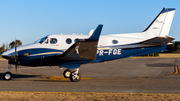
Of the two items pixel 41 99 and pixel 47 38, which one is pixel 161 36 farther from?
pixel 41 99

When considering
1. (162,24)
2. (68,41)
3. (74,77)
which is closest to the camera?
(74,77)

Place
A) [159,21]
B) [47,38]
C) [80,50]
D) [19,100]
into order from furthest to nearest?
[159,21] < [47,38] < [80,50] < [19,100]

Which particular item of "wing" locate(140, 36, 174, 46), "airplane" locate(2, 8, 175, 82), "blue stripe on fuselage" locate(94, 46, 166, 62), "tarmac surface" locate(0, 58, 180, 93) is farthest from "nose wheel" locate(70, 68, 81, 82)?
"wing" locate(140, 36, 174, 46)

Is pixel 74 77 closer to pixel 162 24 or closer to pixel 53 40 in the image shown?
pixel 53 40

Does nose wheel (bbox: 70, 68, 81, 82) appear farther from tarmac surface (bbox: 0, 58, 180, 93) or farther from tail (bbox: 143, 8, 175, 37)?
tail (bbox: 143, 8, 175, 37)

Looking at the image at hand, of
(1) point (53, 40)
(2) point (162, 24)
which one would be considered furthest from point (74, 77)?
(2) point (162, 24)

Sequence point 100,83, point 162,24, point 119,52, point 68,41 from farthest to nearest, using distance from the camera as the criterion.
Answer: point 162,24 → point 119,52 → point 68,41 → point 100,83

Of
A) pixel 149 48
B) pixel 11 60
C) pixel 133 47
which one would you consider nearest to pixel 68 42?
pixel 11 60

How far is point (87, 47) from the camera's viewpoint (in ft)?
44.4

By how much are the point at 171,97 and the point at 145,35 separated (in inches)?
355

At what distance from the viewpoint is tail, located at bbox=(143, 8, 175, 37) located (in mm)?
17516

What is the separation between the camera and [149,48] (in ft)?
54.7

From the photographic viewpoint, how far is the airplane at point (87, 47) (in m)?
14.0

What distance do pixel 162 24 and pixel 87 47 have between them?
770cm
